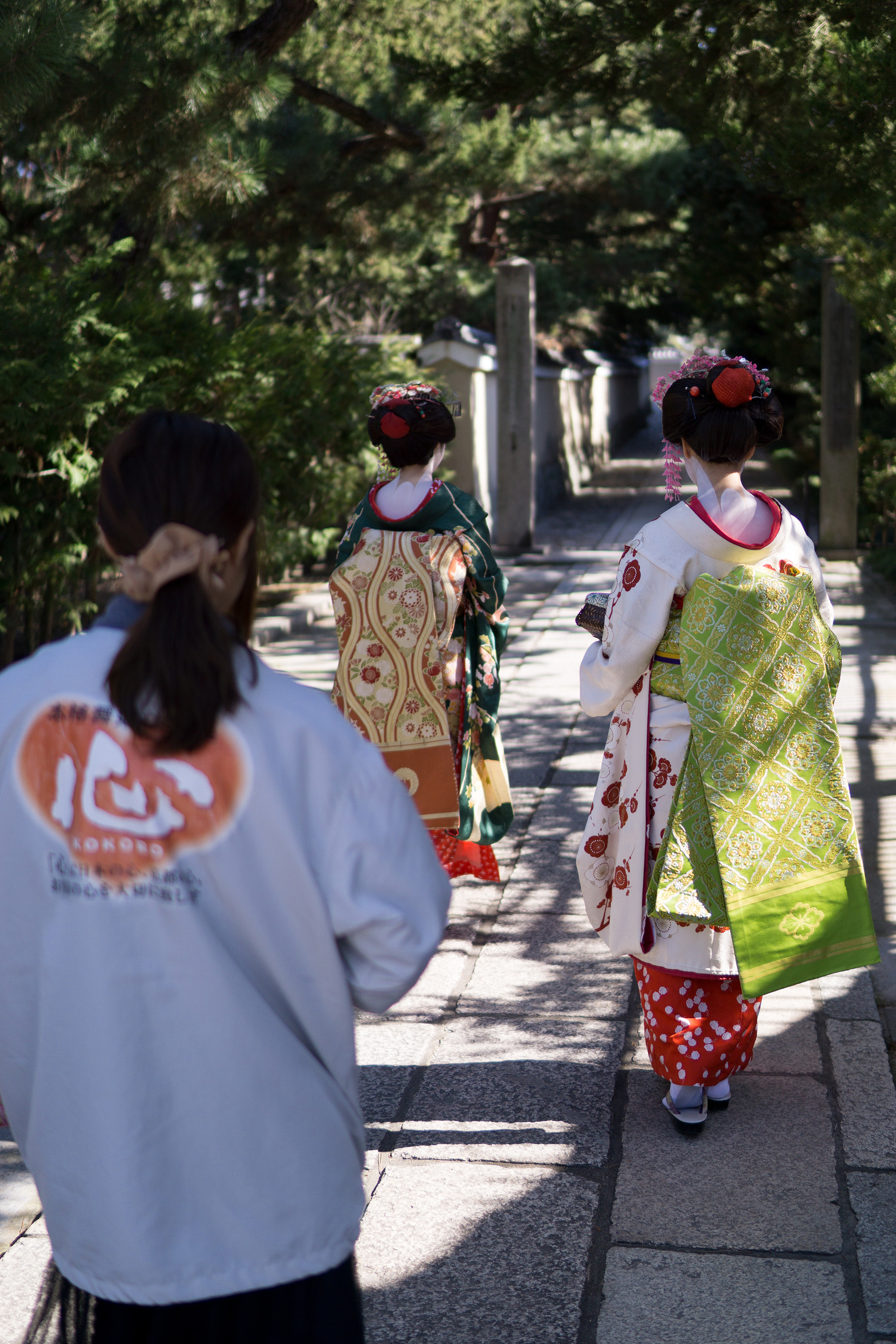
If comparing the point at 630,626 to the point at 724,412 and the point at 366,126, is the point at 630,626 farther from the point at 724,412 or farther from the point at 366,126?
the point at 366,126

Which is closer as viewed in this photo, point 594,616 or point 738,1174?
point 738,1174

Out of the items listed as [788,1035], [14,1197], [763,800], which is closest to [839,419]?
[788,1035]

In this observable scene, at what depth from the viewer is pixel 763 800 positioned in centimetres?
267

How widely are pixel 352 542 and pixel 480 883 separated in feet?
4.22

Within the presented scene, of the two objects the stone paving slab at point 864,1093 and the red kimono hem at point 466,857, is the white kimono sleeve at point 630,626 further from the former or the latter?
the red kimono hem at point 466,857

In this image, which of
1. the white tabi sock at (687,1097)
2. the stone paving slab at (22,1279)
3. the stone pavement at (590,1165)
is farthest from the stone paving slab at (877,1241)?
the stone paving slab at (22,1279)

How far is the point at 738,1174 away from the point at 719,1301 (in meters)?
0.42

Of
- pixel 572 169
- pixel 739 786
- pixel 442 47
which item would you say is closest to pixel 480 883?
pixel 739 786

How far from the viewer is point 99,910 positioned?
4.19 ft

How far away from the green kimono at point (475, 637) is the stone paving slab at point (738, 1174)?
123 cm

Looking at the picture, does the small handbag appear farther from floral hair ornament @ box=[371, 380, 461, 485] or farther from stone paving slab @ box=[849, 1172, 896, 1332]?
stone paving slab @ box=[849, 1172, 896, 1332]

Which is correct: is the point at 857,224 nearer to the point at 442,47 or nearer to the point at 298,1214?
the point at 298,1214

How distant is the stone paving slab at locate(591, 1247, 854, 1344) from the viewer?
2.08 m

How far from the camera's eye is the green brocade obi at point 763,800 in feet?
8.63
